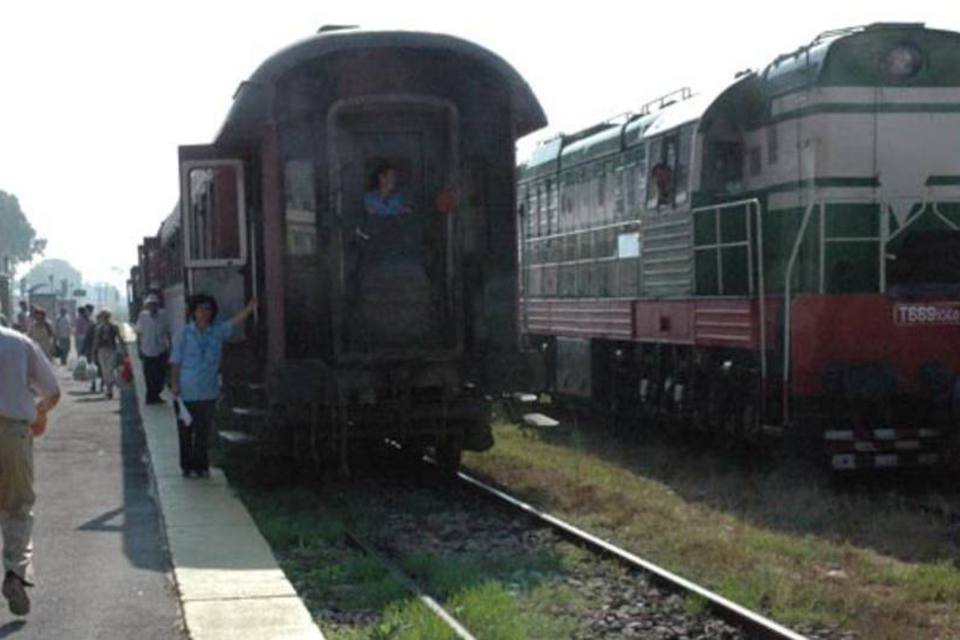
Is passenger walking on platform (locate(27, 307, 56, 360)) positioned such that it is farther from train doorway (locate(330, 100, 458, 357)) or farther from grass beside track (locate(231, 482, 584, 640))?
grass beside track (locate(231, 482, 584, 640))

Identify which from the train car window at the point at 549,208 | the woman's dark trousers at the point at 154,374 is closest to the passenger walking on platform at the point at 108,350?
the woman's dark trousers at the point at 154,374

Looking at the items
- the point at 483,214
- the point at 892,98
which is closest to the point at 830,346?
the point at 892,98

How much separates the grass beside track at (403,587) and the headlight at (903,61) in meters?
5.56

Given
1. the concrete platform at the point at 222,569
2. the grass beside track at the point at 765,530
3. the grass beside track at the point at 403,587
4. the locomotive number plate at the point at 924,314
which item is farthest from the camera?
the locomotive number plate at the point at 924,314

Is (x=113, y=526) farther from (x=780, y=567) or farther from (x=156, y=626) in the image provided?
(x=780, y=567)

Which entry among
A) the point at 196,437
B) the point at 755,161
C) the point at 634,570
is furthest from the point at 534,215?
the point at 634,570

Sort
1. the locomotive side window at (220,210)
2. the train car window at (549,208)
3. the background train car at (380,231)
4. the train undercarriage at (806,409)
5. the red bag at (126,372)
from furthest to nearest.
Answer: the red bag at (126,372)
the train car window at (549,208)
the locomotive side window at (220,210)
the background train car at (380,231)
the train undercarriage at (806,409)

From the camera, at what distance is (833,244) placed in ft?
45.8

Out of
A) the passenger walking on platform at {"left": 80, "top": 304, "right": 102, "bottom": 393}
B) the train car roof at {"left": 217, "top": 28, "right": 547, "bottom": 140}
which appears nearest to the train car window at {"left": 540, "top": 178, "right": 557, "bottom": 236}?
the train car roof at {"left": 217, "top": 28, "right": 547, "bottom": 140}

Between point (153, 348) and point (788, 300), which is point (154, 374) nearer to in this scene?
point (153, 348)

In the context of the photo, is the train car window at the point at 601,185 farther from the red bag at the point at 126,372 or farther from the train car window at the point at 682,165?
the red bag at the point at 126,372

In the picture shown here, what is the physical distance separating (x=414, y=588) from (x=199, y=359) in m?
5.50

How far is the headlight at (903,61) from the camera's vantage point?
Result: 14117 mm

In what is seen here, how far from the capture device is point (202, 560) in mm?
10422
